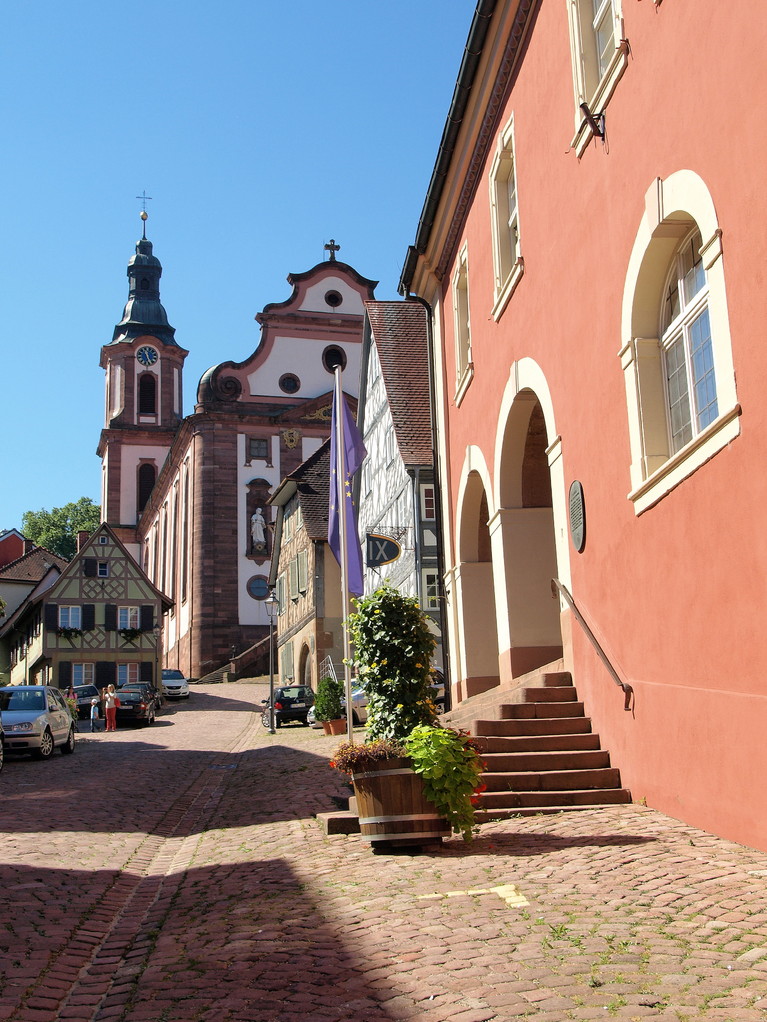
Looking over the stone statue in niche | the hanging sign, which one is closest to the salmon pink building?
the hanging sign

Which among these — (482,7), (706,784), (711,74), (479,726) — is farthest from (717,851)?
(482,7)

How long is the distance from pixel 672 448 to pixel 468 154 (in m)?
8.72

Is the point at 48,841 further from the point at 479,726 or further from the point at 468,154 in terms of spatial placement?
the point at 468,154

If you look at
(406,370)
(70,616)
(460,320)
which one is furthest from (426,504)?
(70,616)

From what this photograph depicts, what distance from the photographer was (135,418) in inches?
3115

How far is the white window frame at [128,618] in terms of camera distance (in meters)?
54.1

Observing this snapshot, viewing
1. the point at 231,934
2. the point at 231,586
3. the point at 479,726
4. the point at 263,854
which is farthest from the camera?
the point at 231,586

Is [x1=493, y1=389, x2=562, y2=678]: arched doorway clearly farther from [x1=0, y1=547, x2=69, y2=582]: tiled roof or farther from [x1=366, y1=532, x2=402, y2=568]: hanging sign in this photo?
[x1=0, y1=547, x2=69, y2=582]: tiled roof

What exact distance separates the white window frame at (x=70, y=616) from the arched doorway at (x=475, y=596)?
38424 millimetres

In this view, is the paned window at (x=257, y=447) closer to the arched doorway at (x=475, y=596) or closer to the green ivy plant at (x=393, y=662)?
the arched doorway at (x=475, y=596)

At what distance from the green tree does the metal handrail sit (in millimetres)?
95412

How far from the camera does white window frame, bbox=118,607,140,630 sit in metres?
54.1

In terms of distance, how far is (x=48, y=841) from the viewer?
10703 mm

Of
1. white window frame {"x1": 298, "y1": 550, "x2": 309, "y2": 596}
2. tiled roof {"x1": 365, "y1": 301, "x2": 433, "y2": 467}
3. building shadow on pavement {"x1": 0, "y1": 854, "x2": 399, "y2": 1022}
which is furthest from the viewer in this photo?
white window frame {"x1": 298, "y1": 550, "x2": 309, "y2": 596}
